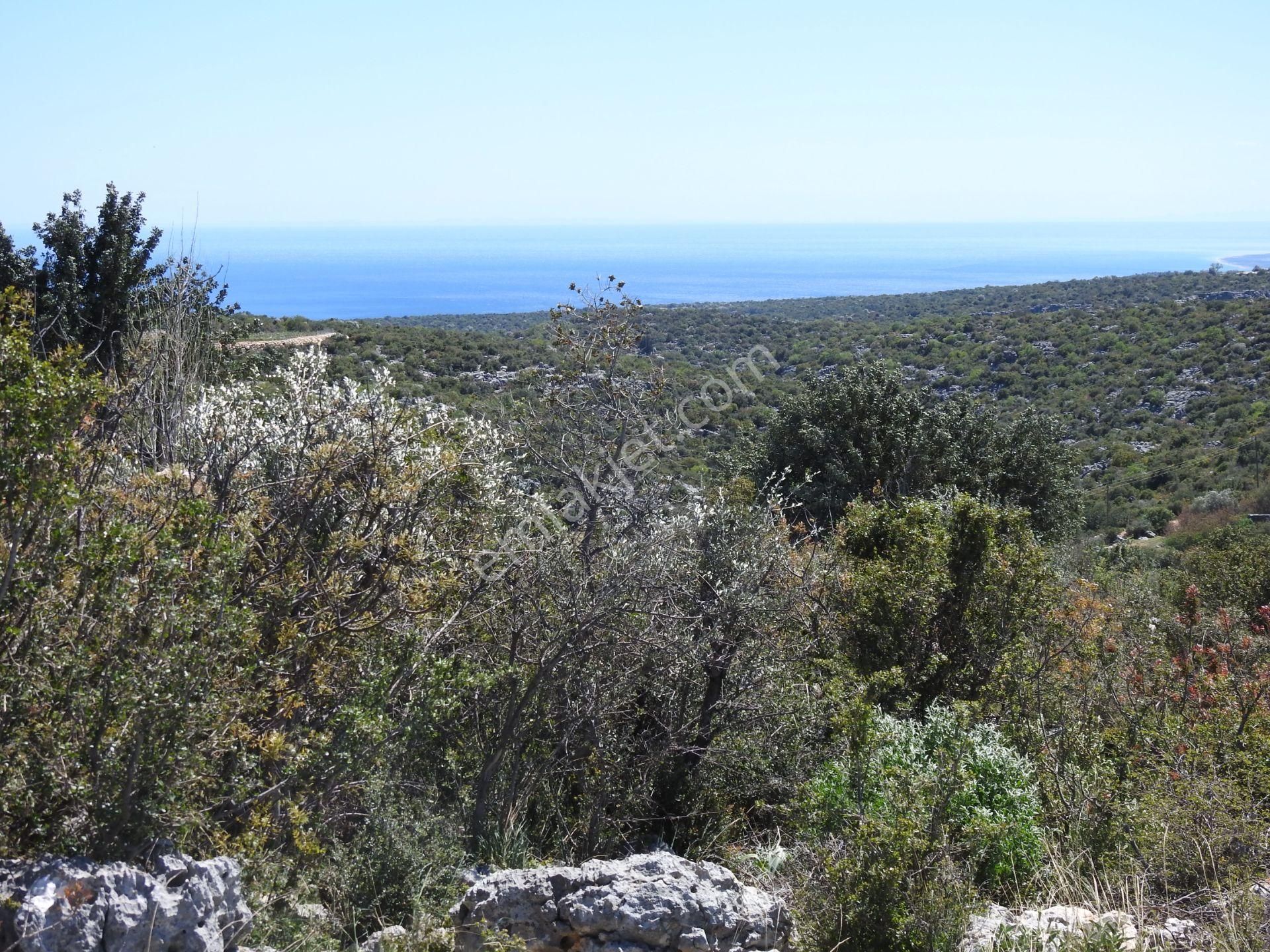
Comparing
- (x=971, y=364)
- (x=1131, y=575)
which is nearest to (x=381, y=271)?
(x=971, y=364)

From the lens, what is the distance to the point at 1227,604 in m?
12.3

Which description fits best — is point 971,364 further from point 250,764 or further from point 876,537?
point 250,764

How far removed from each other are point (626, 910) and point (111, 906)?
1.85 m

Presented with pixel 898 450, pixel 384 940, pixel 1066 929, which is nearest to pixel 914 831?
pixel 1066 929

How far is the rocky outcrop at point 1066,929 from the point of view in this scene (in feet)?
12.5

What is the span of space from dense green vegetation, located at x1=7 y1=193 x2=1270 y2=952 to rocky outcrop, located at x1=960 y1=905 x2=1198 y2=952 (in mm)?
143

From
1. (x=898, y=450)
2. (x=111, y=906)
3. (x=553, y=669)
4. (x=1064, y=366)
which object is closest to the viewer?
(x=111, y=906)

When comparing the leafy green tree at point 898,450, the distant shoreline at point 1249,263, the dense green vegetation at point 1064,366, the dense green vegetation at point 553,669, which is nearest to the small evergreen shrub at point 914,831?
the dense green vegetation at point 553,669

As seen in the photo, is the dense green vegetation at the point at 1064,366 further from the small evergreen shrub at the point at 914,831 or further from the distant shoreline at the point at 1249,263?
the distant shoreline at the point at 1249,263

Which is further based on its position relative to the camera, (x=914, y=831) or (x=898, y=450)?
(x=898, y=450)

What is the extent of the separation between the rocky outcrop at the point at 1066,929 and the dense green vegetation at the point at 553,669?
143 mm

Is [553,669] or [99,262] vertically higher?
[99,262]

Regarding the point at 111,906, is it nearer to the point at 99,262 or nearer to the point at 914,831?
the point at 914,831

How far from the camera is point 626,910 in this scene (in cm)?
386
